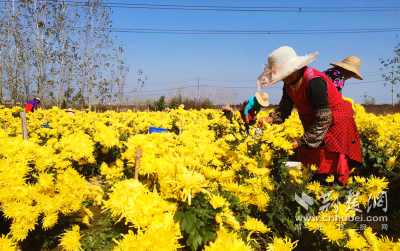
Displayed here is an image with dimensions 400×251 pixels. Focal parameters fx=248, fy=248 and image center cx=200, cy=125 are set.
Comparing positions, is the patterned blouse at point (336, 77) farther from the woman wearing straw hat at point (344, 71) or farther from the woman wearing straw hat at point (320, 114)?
the woman wearing straw hat at point (320, 114)

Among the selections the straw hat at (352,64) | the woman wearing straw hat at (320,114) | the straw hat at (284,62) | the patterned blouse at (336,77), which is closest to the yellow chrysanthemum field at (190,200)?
the woman wearing straw hat at (320,114)

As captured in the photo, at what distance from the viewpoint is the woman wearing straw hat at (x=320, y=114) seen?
192 cm

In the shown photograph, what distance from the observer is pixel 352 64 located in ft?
9.96

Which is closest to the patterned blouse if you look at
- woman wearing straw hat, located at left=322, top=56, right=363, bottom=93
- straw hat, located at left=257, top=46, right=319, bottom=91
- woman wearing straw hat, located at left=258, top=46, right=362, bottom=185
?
woman wearing straw hat, located at left=322, top=56, right=363, bottom=93

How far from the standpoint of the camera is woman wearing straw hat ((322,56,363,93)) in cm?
287

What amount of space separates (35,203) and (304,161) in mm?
2392

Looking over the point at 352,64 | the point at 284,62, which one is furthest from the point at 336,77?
the point at 284,62

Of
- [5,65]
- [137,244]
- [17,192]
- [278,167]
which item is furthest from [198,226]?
[5,65]

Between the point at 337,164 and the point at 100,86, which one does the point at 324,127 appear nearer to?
the point at 337,164

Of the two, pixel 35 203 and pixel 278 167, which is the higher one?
pixel 278 167

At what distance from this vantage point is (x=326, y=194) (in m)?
1.84

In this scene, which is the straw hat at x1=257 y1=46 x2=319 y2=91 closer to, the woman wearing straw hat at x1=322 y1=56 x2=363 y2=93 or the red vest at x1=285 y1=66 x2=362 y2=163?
the red vest at x1=285 y1=66 x2=362 y2=163

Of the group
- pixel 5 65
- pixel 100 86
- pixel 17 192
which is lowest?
pixel 17 192

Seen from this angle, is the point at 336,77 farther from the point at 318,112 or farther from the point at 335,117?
the point at 318,112
